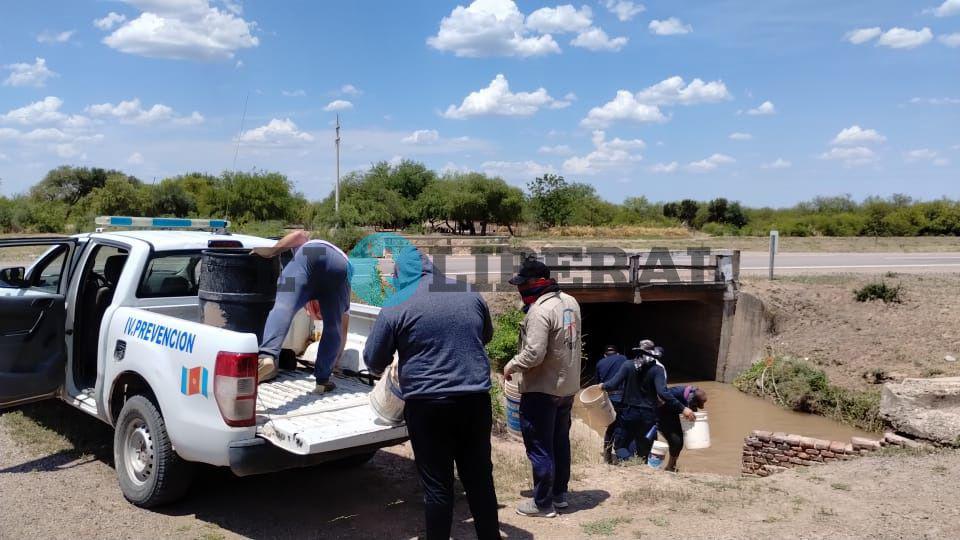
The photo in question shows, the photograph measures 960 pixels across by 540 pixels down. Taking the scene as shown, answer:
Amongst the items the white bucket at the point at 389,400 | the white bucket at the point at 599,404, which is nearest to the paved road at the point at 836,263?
the white bucket at the point at 599,404

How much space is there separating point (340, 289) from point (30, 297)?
8.05ft

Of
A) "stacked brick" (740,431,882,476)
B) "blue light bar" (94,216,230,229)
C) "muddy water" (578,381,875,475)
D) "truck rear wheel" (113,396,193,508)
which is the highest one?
"blue light bar" (94,216,230,229)

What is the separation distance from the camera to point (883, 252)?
35.7m

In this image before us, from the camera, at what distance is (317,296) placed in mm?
5520

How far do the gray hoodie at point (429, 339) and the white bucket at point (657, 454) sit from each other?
13.8 feet

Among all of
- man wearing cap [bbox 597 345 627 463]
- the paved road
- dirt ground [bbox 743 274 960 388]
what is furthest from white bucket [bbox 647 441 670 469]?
the paved road

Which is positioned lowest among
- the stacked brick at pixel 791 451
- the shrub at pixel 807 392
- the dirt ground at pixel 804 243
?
the shrub at pixel 807 392

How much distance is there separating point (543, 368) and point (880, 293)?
1671cm

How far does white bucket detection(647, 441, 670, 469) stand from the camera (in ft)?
25.3

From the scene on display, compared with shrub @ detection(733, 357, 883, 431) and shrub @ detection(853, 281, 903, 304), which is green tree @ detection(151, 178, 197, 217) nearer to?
shrub @ detection(733, 357, 883, 431)

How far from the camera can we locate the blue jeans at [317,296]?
210 inches

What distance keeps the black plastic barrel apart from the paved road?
12.2m

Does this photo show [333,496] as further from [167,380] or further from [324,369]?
[167,380]

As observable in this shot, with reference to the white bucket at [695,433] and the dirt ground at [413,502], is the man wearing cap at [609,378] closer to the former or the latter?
the white bucket at [695,433]
